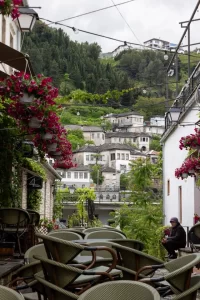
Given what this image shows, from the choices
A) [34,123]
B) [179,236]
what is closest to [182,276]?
[34,123]

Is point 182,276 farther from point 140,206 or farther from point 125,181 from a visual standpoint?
point 125,181

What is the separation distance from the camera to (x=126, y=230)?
27.0 m

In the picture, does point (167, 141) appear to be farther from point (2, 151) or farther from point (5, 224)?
point (5, 224)

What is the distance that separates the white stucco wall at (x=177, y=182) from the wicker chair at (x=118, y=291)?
572 inches

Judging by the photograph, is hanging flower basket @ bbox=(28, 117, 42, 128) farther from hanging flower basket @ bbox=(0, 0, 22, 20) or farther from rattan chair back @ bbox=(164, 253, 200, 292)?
rattan chair back @ bbox=(164, 253, 200, 292)

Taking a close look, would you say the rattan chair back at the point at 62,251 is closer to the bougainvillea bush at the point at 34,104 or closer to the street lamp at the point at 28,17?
the bougainvillea bush at the point at 34,104

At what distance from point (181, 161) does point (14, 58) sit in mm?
15735

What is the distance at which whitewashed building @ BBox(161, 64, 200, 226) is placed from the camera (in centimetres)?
2064

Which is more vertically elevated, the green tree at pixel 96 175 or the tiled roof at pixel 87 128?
the tiled roof at pixel 87 128

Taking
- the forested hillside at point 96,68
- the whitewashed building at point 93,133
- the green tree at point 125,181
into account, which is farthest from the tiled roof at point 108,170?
the forested hillside at point 96,68

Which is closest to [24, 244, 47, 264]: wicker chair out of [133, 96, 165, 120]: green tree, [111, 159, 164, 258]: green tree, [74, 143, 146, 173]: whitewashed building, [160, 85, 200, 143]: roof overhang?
[133, 96, 165, 120]: green tree

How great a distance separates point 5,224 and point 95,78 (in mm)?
44075

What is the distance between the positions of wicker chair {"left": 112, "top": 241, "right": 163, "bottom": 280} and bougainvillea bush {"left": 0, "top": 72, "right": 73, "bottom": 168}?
385cm

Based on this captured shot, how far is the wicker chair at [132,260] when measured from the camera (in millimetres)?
5777
